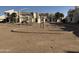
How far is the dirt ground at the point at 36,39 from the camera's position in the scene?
334 cm

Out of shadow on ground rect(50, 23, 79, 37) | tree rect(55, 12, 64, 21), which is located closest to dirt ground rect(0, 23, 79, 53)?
shadow on ground rect(50, 23, 79, 37)

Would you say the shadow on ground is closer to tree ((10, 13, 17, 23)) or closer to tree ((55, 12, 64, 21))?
tree ((55, 12, 64, 21))

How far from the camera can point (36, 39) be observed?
3510mm

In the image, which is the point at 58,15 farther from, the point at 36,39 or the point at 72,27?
the point at 36,39

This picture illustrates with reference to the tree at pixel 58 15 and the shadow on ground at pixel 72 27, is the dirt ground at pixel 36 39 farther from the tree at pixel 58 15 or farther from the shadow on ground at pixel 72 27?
the tree at pixel 58 15

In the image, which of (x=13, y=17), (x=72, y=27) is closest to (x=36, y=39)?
(x=13, y=17)

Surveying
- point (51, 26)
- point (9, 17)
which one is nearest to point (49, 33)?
point (51, 26)

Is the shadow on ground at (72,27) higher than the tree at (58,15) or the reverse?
the reverse

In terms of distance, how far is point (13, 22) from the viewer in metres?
3.54

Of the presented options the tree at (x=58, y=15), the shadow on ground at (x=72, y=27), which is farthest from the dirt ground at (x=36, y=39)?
the tree at (x=58, y=15)

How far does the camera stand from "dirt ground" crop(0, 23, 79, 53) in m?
3.34

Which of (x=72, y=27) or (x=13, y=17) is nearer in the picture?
(x=13, y=17)

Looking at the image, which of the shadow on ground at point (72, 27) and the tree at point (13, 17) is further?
the shadow on ground at point (72, 27)
